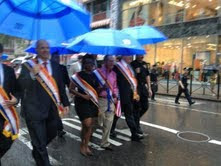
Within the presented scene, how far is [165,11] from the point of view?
22969 millimetres

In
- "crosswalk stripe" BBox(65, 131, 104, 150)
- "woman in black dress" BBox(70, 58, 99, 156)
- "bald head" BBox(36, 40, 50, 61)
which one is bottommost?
"crosswalk stripe" BBox(65, 131, 104, 150)

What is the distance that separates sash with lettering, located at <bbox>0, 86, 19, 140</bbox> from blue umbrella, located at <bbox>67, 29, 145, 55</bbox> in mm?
1648

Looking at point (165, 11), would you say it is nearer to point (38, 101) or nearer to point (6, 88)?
point (38, 101)

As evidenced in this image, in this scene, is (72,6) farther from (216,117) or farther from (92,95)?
(216,117)

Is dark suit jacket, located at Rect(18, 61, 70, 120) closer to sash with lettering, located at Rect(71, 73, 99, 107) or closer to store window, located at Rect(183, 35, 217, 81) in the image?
sash with lettering, located at Rect(71, 73, 99, 107)

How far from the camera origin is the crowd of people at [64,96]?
3.85 metres

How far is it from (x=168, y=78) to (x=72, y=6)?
14382mm

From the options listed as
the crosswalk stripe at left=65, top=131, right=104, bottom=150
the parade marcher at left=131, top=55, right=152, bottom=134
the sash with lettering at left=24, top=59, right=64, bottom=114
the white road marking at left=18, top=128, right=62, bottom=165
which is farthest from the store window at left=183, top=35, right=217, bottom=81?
the sash with lettering at left=24, top=59, right=64, bottom=114

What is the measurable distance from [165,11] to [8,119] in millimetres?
20610

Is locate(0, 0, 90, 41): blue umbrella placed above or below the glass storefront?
below

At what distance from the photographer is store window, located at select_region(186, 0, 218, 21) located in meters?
19.4

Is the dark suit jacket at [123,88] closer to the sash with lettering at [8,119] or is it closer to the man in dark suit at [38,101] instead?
the man in dark suit at [38,101]

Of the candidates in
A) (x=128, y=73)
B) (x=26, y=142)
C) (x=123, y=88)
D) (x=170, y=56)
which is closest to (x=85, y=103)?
(x=123, y=88)

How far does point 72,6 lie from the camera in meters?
4.18
